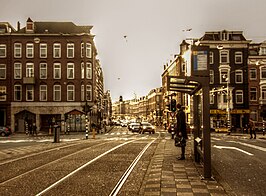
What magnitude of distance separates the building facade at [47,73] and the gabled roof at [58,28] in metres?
1.18

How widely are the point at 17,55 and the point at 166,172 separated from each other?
166 feet

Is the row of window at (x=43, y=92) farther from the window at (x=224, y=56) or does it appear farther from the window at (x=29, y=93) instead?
the window at (x=224, y=56)

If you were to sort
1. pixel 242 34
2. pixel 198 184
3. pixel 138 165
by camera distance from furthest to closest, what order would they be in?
pixel 242 34 → pixel 138 165 → pixel 198 184

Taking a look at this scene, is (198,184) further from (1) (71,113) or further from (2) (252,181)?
(1) (71,113)

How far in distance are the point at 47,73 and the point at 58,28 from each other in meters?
7.82

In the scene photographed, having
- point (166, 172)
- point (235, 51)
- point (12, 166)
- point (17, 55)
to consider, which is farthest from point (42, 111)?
point (166, 172)

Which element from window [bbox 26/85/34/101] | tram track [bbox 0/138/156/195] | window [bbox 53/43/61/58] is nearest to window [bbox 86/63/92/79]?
window [bbox 53/43/61/58]

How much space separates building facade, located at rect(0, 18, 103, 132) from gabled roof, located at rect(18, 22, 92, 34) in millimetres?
1177

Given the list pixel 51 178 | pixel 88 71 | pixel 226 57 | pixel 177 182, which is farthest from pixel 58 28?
pixel 177 182

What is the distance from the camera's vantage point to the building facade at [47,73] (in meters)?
56.0

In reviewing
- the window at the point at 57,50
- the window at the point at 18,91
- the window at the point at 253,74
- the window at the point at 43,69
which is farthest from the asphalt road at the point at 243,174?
the window at the point at 18,91

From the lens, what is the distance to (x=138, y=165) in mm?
11961

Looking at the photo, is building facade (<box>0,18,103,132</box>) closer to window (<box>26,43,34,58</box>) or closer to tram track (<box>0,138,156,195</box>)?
window (<box>26,43,34,58</box>)

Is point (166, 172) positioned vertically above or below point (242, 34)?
below
